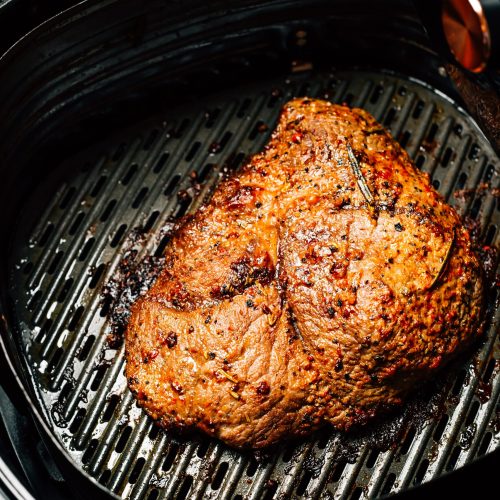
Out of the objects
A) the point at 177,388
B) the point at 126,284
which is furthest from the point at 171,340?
the point at 126,284

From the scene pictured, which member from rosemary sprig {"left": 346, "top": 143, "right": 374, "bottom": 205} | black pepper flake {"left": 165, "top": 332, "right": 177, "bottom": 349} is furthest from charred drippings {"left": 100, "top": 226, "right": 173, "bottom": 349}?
rosemary sprig {"left": 346, "top": 143, "right": 374, "bottom": 205}

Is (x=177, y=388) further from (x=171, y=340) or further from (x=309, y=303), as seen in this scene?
(x=309, y=303)

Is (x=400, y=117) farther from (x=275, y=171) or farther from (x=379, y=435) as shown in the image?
(x=379, y=435)

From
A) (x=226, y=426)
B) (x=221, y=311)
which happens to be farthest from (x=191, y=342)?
(x=226, y=426)

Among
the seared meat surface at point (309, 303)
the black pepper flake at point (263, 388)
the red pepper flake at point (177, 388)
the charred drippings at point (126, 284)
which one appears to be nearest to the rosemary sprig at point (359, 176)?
the seared meat surface at point (309, 303)

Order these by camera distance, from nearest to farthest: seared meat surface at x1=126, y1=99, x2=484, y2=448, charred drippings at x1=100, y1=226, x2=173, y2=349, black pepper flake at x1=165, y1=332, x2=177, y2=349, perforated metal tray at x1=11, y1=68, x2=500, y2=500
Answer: seared meat surface at x1=126, y1=99, x2=484, y2=448, black pepper flake at x1=165, y1=332, x2=177, y2=349, perforated metal tray at x1=11, y1=68, x2=500, y2=500, charred drippings at x1=100, y1=226, x2=173, y2=349

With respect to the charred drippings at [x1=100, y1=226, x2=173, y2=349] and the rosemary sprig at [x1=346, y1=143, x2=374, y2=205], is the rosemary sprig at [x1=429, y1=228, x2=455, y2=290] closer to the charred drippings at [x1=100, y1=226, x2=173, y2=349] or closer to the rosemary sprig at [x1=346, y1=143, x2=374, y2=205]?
the rosemary sprig at [x1=346, y1=143, x2=374, y2=205]

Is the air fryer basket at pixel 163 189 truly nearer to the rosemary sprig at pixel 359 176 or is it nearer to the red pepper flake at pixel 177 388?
the red pepper flake at pixel 177 388

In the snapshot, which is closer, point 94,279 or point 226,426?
point 226,426
